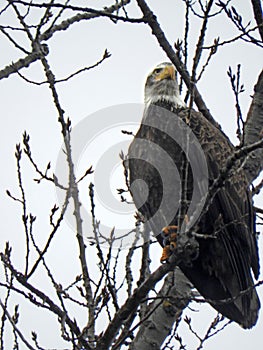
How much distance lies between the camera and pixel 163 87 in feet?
17.3

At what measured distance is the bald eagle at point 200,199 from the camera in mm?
4020

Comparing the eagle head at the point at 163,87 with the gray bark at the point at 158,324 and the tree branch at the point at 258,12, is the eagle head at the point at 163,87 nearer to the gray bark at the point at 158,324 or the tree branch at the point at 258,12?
the tree branch at the point at 258,12

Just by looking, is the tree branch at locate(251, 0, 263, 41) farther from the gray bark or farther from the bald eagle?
the gray bark

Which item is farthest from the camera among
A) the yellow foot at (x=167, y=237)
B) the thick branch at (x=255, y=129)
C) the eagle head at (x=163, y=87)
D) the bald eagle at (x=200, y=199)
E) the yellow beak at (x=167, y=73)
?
the yellow beak at (x=167, y=73)

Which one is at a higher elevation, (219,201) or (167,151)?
(167,151)

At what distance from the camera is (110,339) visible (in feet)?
8.69

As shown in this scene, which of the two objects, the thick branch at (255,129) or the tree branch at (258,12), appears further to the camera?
the thick branch at (255,129)

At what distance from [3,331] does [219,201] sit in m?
1.76

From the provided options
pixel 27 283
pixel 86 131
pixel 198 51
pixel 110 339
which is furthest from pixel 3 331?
pixel 198 51

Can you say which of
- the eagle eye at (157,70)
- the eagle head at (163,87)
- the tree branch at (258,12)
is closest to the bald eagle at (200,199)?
the eagle head at (163,87)

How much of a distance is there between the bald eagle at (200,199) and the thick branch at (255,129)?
0.32 feet

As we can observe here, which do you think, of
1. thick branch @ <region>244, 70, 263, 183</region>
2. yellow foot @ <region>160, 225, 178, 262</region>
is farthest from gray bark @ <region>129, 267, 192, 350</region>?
thick branch @ <region>244, 70, 263, 183</region>

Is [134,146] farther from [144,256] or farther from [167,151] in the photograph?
[144,256]

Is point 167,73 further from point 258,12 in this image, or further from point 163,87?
point 258,12
